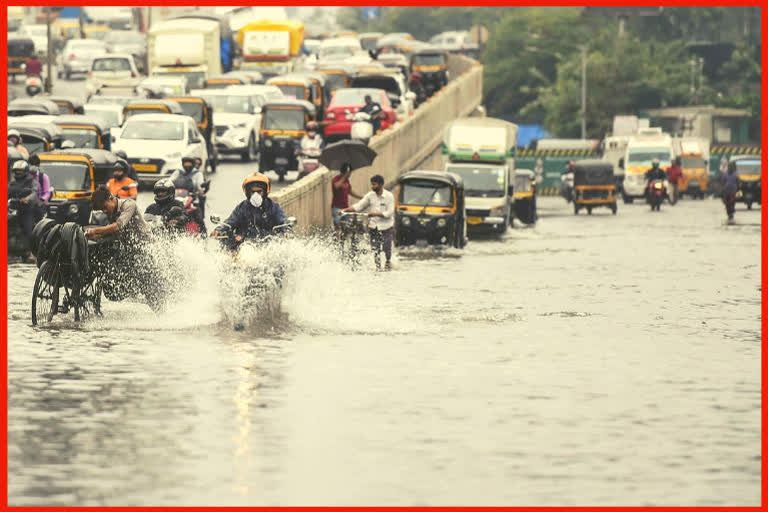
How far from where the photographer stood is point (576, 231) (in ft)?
186

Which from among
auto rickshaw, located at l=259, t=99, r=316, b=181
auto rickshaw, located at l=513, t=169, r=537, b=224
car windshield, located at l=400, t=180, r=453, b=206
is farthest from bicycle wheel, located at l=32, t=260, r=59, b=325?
auto rickshaw, located at l=513, t=169, r=537, b=224

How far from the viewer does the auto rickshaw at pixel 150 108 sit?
53.0 meters

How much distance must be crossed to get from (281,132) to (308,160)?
9742 millimetres

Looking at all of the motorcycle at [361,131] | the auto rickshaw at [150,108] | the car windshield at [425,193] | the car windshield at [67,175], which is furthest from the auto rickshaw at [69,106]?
the car windshield at [67,175]

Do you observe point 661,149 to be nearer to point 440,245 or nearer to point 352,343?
point 440,245

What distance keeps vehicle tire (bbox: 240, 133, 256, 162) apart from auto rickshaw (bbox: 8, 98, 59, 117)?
5.86 metres

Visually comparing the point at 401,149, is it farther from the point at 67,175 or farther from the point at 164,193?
the point at 164,193

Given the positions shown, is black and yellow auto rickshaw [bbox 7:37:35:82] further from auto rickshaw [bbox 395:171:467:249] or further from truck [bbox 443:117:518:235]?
auto rickshaw [bbox 395:171:467:249]

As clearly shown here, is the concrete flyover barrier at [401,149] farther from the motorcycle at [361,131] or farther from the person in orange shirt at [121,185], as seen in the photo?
the person in orange shirt at [121,185]

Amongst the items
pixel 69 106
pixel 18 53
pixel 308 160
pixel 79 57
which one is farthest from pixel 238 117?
pixel 79 57

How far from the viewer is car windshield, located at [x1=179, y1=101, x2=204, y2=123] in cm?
5506

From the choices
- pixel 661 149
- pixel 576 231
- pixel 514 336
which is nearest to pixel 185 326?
pixel 514 336

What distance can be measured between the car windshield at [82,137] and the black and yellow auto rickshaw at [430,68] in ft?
133

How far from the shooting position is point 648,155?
271ft
